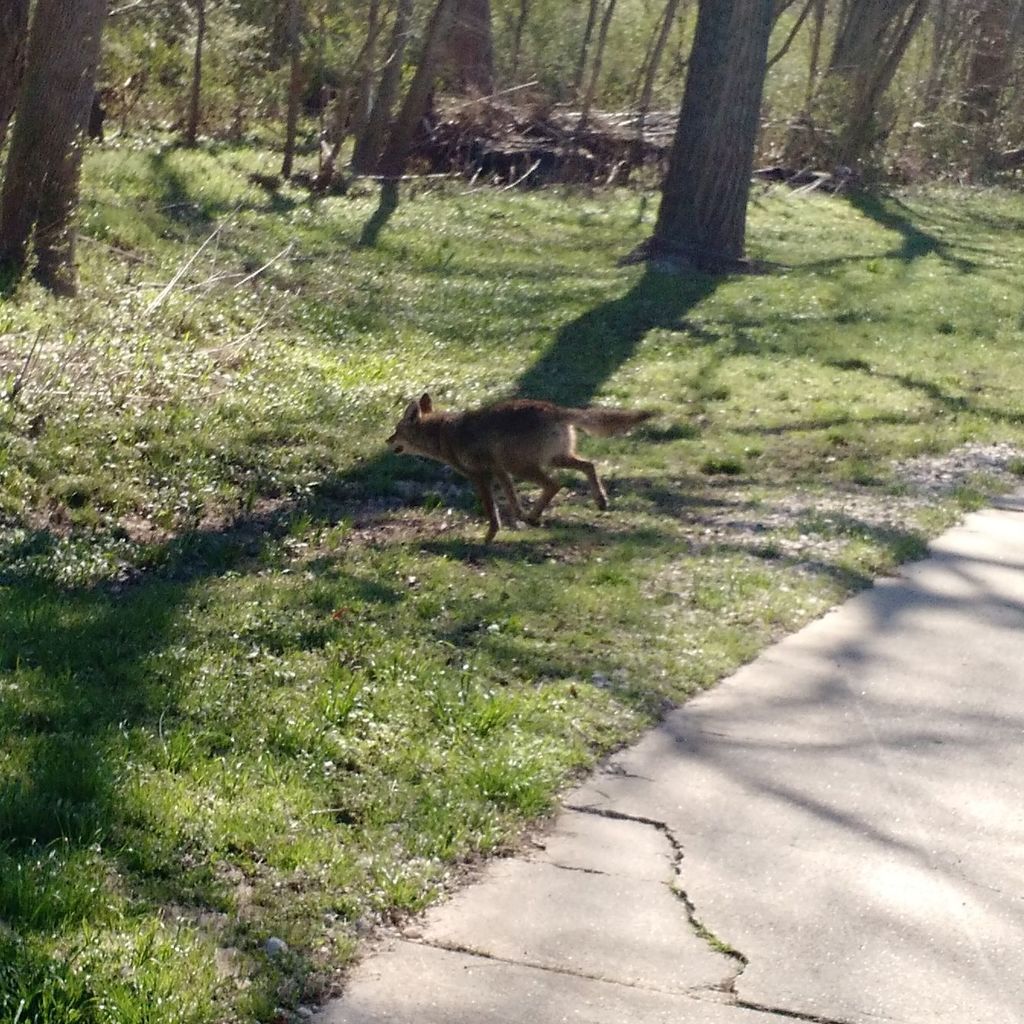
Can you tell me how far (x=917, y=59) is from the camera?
45219 millimetres

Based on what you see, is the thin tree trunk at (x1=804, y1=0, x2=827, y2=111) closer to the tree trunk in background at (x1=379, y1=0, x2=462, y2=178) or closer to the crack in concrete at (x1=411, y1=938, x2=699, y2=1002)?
the tree trunk in background at (x1=379, y1=0, x2=462, y2=178)

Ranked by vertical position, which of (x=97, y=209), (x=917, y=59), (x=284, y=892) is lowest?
(x=284, y=892)

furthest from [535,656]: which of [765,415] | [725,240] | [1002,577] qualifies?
[725,240]

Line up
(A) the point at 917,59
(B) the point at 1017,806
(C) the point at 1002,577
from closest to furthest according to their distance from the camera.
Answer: (B) the point at 1017,806, (C) the point at 1002,577, (A) the point at 917,59

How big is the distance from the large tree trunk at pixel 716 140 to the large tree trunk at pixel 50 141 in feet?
31.4

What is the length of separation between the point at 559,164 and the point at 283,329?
621 inches

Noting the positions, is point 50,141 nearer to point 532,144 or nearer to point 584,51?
point 532,144

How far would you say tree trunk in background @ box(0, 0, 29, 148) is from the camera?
15.4 m

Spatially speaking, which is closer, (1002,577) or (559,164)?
(1002,577)

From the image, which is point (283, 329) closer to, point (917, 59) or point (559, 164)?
point (559, 164)

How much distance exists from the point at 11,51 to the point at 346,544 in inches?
322

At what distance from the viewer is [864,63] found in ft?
118

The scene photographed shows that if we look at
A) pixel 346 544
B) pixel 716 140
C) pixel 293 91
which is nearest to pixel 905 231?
pixel 716 140

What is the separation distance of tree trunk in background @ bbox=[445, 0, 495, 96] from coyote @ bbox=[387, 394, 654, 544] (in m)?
23.4
